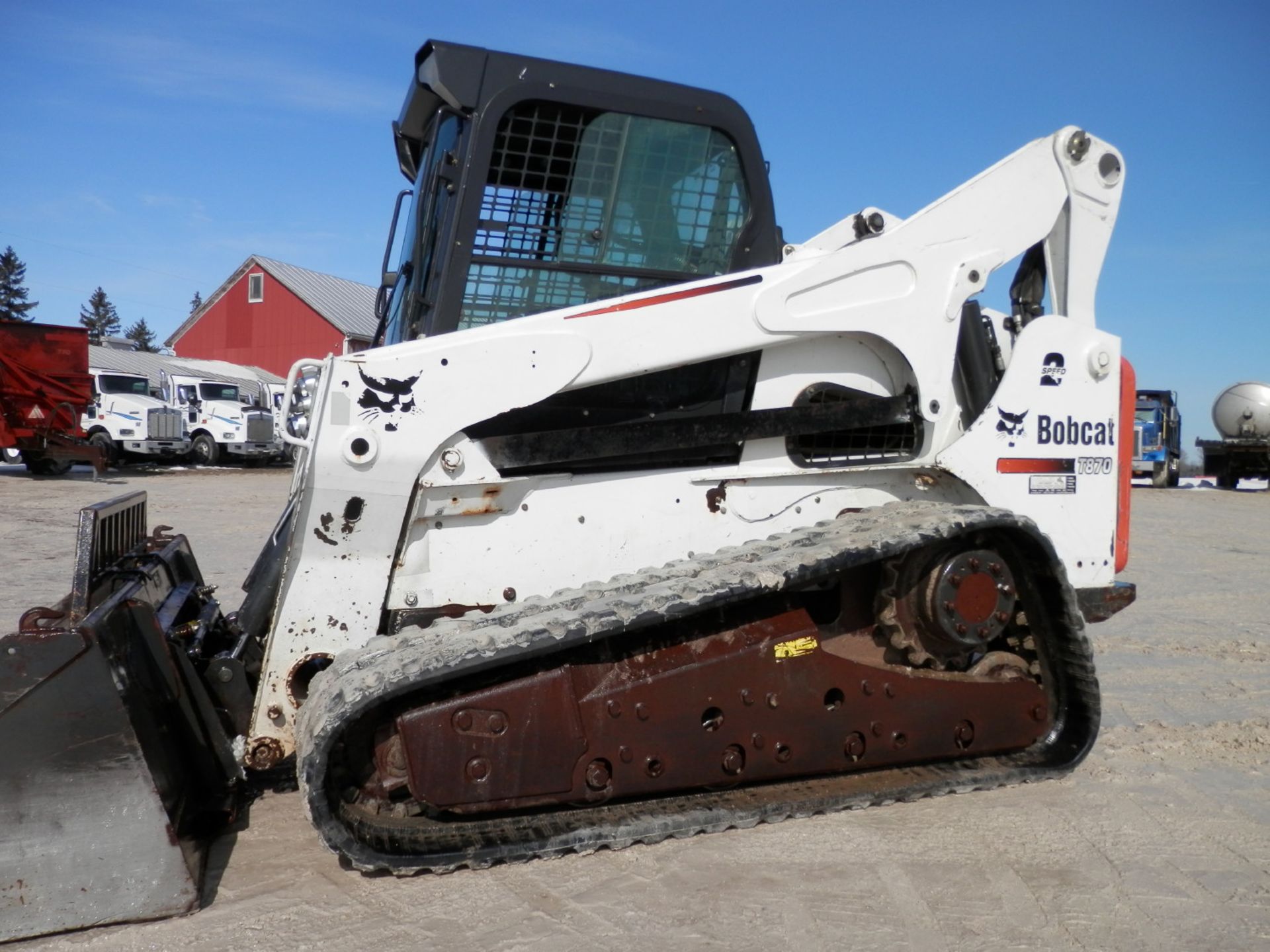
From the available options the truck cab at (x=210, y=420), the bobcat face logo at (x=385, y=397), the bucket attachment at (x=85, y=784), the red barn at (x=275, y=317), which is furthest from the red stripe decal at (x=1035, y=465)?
the red barn at (x=275, y=317)

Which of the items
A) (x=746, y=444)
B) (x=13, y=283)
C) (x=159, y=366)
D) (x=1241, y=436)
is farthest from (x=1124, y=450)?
(x=13, y=283)

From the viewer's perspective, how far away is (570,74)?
140 inches

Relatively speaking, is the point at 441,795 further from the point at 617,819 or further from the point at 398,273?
the point at 398,273

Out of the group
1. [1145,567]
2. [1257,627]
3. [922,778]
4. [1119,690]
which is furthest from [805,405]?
[1145,567]

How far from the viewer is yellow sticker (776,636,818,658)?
11.1 ft

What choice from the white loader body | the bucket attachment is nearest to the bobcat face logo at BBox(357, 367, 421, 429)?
the white loader body

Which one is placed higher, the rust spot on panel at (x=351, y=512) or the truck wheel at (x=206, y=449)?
the rust spot on panel at (x=351, y=512)

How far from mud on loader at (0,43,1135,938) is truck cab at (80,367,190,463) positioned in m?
20.1

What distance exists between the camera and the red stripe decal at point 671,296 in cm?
335

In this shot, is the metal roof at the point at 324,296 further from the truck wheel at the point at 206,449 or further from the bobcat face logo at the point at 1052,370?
the bobcat face logo at the point at 1052,370

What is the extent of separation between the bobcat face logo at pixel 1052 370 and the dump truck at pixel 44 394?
1771cm

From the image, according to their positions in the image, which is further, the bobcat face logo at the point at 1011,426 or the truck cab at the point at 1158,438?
the truck cab at the point at 1158,438

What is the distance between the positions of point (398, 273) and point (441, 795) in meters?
2.02

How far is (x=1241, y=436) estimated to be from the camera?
27.7 meters
